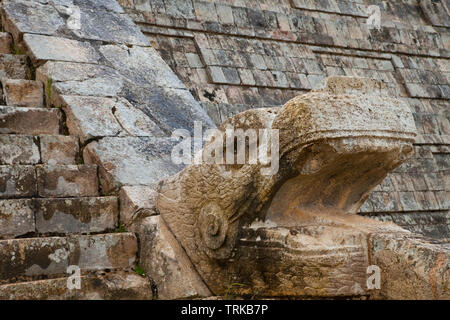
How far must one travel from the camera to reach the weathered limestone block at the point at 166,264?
3.48 metres

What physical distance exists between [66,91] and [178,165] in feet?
3.02

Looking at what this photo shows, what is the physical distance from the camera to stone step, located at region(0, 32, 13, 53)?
5.25m

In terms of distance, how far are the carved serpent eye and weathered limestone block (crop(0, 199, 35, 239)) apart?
95cm

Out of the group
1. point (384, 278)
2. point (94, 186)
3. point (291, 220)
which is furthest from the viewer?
point (94, 186)

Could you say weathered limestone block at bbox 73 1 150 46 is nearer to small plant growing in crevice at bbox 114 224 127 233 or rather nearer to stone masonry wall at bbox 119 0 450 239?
small plant growing in crevice at bbox 114 224 127 233

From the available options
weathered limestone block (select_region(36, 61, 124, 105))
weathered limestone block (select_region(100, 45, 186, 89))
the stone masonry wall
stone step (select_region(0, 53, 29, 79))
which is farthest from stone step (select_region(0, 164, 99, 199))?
the stone masonry wall

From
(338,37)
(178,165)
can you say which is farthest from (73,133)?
(338,37)

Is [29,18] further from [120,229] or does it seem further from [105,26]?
[120,229]

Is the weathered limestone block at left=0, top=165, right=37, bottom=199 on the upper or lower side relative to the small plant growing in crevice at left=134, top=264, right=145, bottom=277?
upper

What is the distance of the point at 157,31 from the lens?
7.95 meters

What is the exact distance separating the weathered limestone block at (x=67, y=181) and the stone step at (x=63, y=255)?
0.41 meters

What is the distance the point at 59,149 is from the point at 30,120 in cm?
30

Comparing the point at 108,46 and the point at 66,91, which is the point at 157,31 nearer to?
the point at 108,46

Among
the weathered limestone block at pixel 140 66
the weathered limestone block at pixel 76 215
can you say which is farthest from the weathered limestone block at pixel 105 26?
the weathered limestone block at pixel 76 215
